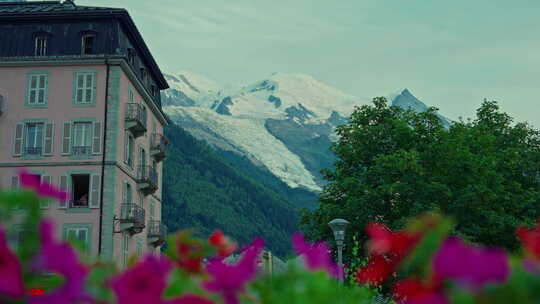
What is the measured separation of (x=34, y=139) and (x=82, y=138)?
2.42m

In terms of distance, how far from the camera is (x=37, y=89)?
119ft

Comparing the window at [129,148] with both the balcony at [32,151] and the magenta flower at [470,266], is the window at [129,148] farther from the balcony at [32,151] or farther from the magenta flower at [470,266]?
the magenta flower at [470,266]

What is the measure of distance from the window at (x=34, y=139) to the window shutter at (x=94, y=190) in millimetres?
3065

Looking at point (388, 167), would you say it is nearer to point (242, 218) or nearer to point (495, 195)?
point (495, 195)

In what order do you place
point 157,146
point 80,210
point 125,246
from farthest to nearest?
point 157,146 → point 125,246 → point 80,210

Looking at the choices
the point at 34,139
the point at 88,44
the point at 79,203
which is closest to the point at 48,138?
the point at 34,139

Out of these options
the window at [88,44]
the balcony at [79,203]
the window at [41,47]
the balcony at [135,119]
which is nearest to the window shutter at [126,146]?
the balcony at [135,119]

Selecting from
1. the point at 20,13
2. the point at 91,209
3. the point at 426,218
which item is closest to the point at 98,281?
the point at 426,218

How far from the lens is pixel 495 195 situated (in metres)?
31.8

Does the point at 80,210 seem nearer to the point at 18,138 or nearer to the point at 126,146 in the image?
the point at 126,146

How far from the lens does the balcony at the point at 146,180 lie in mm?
38656

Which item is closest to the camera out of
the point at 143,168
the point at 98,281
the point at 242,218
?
the point at 98,281

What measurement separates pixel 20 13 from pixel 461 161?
22.2 m

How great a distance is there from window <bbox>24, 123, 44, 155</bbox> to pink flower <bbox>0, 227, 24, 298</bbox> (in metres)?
35.1
